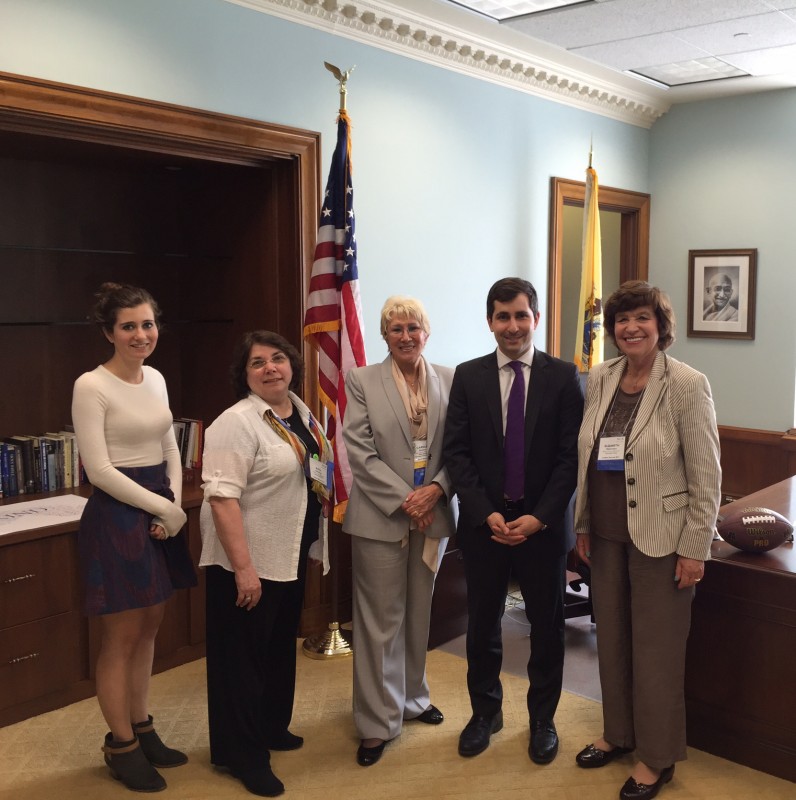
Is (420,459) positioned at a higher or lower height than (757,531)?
higher

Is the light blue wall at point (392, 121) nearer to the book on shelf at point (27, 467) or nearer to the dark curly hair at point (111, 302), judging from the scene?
the dark curly hair at point (111, 302)

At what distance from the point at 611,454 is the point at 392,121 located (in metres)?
2.28

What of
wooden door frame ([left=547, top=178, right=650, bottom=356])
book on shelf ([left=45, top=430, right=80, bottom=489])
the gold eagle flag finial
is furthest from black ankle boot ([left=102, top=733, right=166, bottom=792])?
wooden door frame ([left=547, top=178, right=650, bottom=356])

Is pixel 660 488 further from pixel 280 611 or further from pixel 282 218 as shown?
pixel 282 218

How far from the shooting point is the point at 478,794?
2785 mm

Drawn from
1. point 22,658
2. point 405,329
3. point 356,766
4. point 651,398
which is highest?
point 405,329

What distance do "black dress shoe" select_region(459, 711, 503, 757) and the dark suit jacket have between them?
0.67m

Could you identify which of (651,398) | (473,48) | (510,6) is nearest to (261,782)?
(651,398)

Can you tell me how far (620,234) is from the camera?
6.46 m

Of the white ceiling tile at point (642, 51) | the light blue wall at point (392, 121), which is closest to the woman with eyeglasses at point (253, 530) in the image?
the light blue wall at point (392, 121)

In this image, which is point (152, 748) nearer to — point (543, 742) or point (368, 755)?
point (368, 755)

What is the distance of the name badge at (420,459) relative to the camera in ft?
9.86

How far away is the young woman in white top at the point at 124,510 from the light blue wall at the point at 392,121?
100 cm

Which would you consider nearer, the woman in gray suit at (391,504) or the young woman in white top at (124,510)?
the young woman in white top at (124,510)
